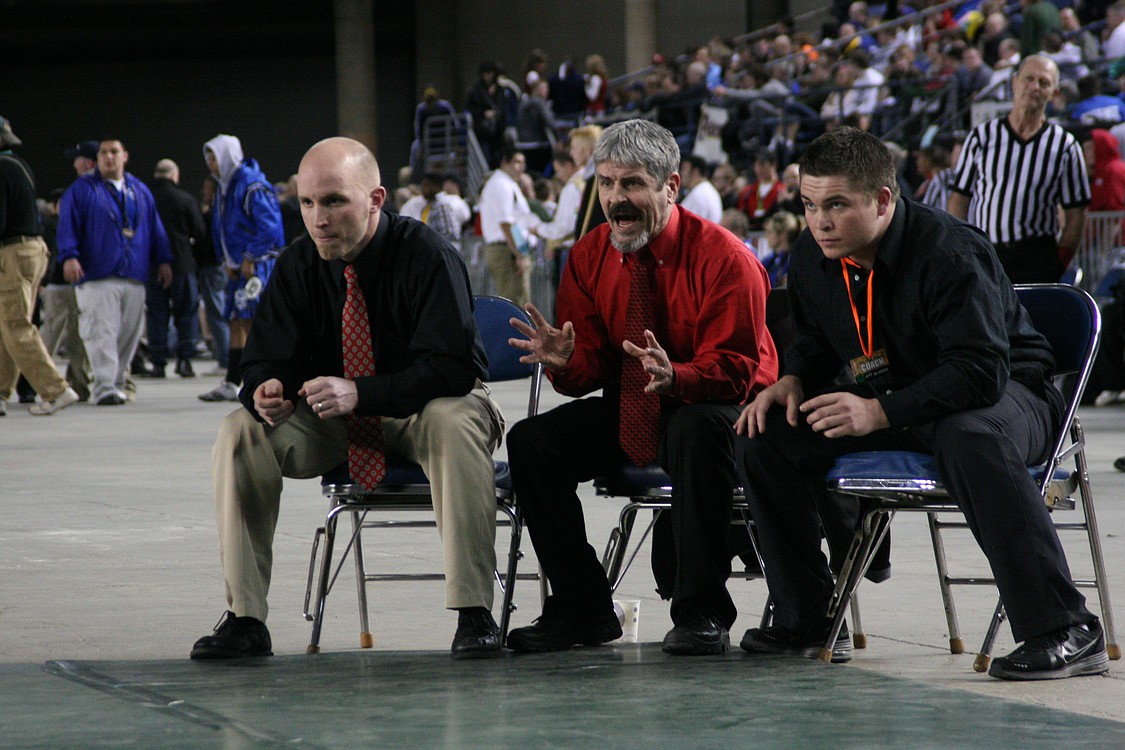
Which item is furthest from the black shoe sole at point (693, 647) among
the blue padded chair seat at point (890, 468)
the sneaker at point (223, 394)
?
the sneaker at point (223, 394)

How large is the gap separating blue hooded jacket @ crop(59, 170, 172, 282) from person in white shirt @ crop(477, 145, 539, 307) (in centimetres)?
339

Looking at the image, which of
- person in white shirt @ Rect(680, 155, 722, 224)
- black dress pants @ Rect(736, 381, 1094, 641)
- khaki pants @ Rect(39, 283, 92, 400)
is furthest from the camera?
khaki pants @ Rect(39, 283, 92, 400)

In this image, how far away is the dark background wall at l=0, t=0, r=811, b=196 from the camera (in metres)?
29.4

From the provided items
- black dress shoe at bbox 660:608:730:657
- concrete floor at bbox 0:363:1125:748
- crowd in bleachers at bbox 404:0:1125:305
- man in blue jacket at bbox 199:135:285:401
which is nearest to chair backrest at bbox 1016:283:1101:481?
concrete floor at bbox 0:363:1125:748

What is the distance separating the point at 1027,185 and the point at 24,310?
6474mm

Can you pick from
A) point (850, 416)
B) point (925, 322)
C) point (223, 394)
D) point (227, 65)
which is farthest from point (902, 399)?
point (227, 65)

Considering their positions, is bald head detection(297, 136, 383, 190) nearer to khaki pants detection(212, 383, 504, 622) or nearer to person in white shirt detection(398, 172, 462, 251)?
khaki pants detection(212, 383, 504, 622)

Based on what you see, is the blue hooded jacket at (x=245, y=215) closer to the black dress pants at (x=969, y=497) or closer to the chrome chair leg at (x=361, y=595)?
the chrome chair leg at (x=361, y=595)

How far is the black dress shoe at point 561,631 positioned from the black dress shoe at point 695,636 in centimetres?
23

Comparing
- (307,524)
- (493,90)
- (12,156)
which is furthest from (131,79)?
(307,524)

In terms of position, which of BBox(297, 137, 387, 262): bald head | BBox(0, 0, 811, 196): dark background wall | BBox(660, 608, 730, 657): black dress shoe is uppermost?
BBox(0, 0, 811, 196): dark background wall

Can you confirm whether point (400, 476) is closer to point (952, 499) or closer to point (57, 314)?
point (952, 499)

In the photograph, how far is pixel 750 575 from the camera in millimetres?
4090

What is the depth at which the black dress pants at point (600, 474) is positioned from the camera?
3.75 m
